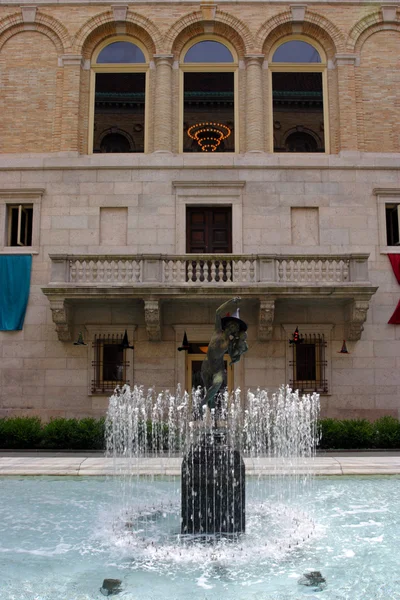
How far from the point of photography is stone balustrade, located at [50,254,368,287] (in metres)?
18.7

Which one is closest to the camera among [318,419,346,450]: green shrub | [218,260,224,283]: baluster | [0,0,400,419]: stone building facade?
[318,419,346,450]: green shrub

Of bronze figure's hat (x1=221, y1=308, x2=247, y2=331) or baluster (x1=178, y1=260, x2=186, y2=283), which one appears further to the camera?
baluster (x1=178, y1=260, x2=186, y2=283)

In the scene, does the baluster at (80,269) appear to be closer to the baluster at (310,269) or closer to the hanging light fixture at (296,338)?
the hanging light fixture at (296,338)

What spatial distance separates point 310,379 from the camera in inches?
791

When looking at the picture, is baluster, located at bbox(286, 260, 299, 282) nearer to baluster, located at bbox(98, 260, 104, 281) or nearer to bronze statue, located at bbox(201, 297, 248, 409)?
baluster, located at bbox(98, 260, 104, 281)

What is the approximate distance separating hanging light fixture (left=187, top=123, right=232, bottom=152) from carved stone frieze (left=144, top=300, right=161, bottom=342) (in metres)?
6.66

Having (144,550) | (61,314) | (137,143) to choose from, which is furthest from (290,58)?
(144,550)

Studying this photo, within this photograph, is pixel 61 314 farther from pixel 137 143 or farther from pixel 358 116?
pixel 358 116

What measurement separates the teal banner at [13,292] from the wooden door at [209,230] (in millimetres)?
5901

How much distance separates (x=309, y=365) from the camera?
20203mm

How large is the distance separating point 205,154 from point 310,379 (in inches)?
353

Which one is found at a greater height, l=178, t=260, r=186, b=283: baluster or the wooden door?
the wooden door

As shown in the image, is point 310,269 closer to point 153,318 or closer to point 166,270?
point 166,270

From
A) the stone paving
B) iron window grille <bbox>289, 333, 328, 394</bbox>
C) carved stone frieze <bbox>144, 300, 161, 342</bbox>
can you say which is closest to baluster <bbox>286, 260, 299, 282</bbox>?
iron window grille <bbox>289, 333, 328, 394</bbox>
